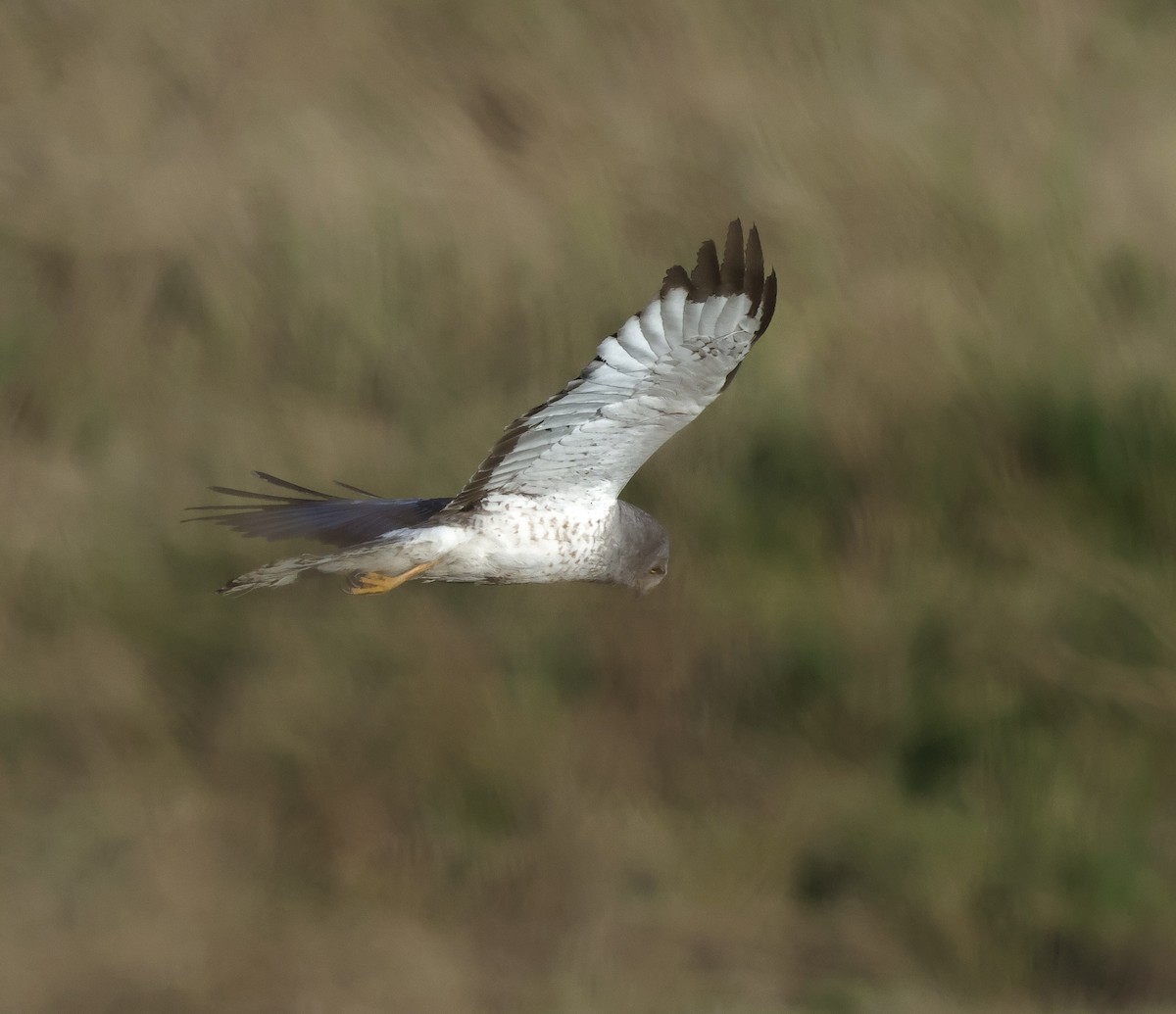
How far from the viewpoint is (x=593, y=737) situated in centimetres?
562

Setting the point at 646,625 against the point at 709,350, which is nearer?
the point at 709,350

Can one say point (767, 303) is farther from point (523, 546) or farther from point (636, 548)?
point (636, 548)

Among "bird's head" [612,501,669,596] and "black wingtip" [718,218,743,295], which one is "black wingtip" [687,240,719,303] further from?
"bird's head" [612,501,669,596]

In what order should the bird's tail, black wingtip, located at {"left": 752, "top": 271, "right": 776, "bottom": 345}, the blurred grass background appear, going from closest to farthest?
black wingtip, located at {"left": 752, "top": 271, "right": 776, "bottom": 345}
the bird's tail
the blurred grass background

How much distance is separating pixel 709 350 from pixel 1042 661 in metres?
3.04

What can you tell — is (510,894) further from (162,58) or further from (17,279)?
(162,58)

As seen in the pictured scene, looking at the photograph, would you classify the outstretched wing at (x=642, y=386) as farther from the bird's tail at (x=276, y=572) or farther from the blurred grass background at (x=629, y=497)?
the blurred grass background at (x=629, y=497)

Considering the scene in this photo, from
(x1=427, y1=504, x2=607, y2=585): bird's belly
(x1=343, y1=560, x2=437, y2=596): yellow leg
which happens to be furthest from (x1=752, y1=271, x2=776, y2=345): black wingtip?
(x1=343, y1=560, x2=437, y2=596): yellow leg

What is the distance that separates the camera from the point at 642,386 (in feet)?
11.0

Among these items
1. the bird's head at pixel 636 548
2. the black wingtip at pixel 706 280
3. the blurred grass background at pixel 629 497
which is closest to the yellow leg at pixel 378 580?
the bird's head at pixel 636 548

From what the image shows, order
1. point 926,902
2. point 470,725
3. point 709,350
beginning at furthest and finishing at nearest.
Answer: point 926,902 → point 470,725 → point 709,350

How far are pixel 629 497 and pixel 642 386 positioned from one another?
2.24m

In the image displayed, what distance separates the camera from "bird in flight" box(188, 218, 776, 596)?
3205 mm

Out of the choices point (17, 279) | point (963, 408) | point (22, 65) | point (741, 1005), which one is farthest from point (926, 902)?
point (22, 65)
